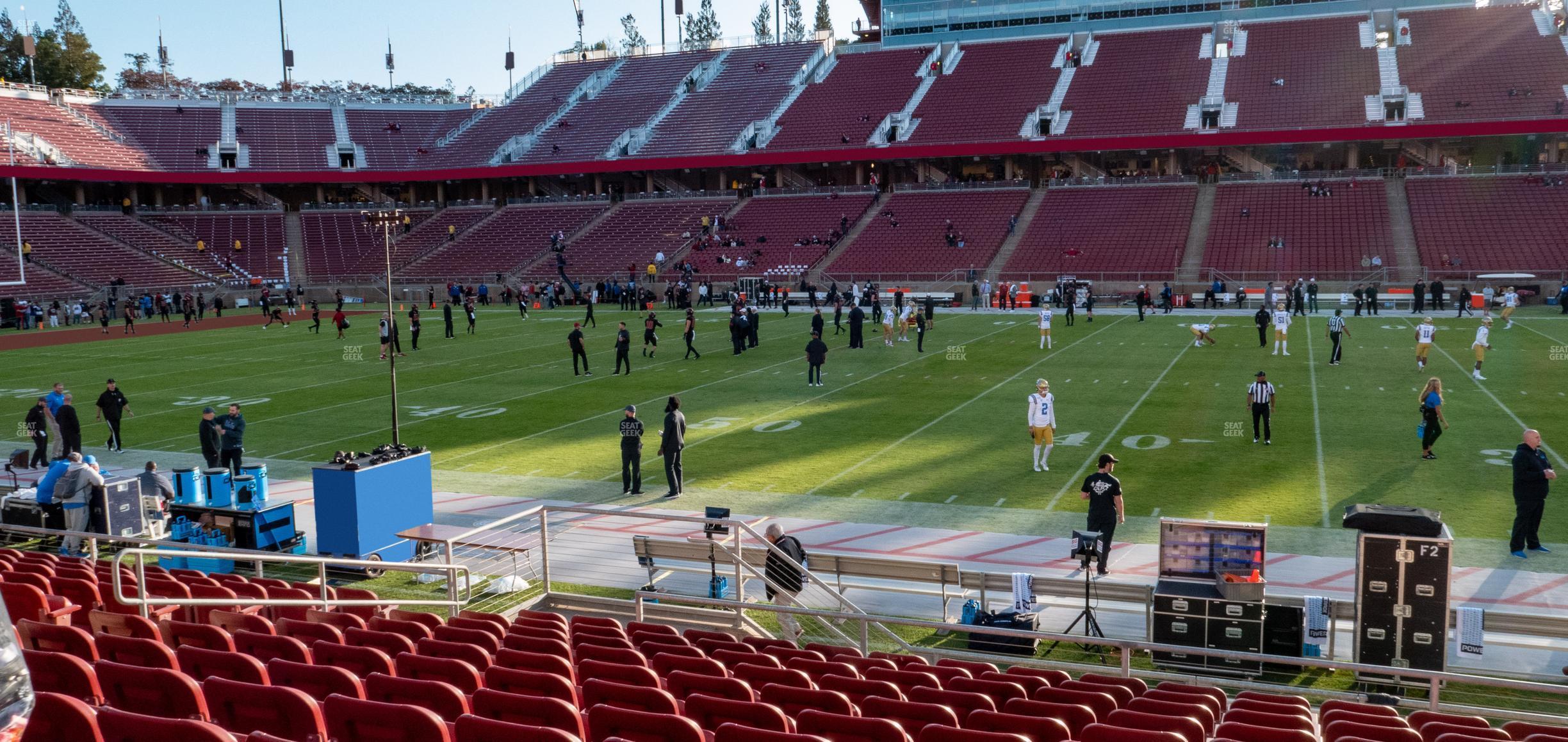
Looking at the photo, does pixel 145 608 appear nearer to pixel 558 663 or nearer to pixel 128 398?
pixel 558 663

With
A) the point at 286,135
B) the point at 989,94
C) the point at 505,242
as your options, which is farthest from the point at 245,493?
the point at 286,135

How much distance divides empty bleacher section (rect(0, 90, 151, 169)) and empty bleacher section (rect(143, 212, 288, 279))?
13.6 ft

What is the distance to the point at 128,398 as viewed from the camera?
91.0 ft

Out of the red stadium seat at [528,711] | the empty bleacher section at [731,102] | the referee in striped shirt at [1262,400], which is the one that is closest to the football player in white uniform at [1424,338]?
Result: the referee in striped shirt at [1262,400]

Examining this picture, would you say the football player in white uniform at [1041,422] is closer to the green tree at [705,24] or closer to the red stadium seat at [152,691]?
Result: the red stadium seat at [152,691]

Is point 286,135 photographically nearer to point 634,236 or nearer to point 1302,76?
point 634,236

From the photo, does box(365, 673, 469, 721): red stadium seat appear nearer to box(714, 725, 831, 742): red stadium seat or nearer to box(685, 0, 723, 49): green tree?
box(714, 725, 831, 742): red stadium seat

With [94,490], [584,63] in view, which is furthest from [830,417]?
[584,63]

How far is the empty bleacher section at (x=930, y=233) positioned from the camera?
185 ft

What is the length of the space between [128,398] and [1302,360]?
30942 mm

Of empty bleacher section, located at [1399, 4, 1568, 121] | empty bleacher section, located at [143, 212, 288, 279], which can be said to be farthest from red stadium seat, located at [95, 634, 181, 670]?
empty bleacher section, located at [143, 212, 288, 279]

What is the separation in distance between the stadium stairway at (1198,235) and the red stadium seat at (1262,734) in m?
47.4

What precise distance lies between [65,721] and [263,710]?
2.93 ft

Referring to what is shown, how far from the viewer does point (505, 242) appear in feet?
228
